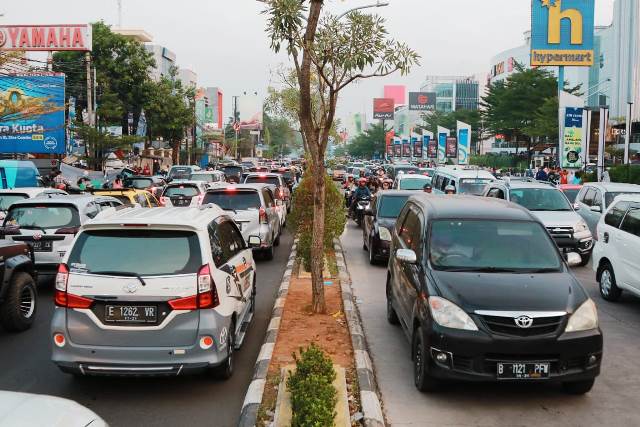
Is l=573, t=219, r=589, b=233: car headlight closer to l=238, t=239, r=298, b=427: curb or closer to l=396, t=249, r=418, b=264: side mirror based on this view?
l=238, t=239, r=298, b=427: curb

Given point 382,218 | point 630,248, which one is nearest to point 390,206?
point 382,218

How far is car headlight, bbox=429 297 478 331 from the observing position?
19.6 feet

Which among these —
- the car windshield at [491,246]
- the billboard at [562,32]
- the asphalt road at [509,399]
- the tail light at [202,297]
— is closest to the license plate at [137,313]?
the tail light at [202,297]

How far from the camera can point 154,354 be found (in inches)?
236

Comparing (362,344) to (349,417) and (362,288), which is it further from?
(362,288)

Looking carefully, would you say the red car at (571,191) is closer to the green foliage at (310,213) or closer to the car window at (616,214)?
the car window at (616,214)

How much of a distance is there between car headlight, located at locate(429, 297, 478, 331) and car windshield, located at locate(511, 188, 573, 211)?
9.73 m

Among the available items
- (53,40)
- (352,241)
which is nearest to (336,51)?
(352,241)

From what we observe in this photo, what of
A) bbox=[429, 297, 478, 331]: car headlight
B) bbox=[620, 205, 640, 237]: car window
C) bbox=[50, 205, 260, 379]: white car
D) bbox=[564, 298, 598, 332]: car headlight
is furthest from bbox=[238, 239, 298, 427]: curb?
bbox=[620, 205, 640, 237]: car window

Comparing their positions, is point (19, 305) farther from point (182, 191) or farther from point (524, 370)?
point (182, 191)

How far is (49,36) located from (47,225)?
121 ft

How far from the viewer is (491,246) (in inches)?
284

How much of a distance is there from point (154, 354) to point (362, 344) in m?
2.74

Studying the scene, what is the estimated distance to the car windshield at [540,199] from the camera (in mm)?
15266
